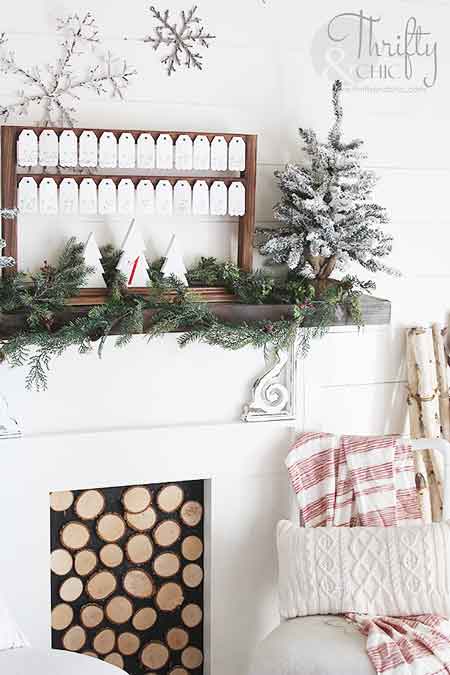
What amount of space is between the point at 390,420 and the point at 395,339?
0.84 ft

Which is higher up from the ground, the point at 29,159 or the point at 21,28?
the point at 21,28

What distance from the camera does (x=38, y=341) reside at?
250 cm

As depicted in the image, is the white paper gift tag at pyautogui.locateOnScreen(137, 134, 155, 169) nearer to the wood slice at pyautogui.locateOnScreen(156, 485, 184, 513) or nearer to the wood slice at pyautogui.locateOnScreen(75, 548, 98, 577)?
the wood slice at pyautogui.locateOnScreen(156, 485, 184, 513)

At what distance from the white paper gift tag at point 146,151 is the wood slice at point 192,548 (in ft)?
3.63

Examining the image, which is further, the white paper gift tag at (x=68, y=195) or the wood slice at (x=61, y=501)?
the wood slice at (x=61, y=501)

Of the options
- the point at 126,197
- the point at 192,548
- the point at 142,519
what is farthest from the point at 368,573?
the point at 126,197

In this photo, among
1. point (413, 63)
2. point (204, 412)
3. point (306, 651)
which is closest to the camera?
point (306, 651)

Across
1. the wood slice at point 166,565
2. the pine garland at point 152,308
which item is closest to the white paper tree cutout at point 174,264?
the pine garland at point 152,308

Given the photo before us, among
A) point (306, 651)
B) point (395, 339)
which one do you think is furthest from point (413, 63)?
point (306, 651)

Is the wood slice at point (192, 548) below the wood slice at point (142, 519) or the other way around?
below

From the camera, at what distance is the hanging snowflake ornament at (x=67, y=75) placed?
2596 millimetres

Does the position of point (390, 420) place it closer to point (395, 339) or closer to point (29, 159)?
point (395, 339)

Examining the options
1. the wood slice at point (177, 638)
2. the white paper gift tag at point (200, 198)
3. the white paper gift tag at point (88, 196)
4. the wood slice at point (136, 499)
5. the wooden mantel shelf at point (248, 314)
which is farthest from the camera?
the wood slice at point (177, 638)

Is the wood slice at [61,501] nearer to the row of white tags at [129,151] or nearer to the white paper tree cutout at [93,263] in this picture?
the white paper tree cutout at [93,263]
